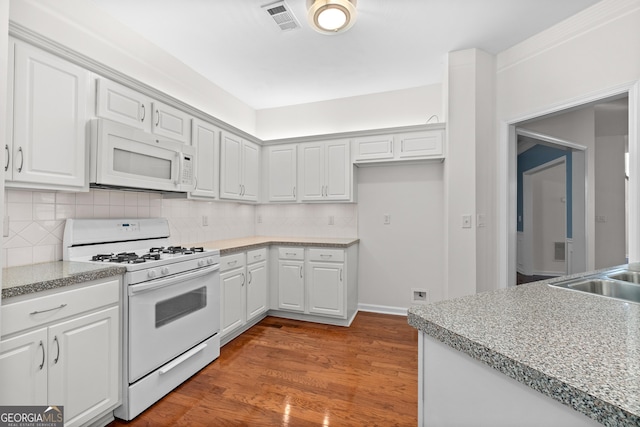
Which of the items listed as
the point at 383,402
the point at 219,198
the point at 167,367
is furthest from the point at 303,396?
the point at 219,198

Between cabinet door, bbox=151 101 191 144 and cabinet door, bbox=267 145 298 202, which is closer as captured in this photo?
cabinet door, bbox=151 101 191 144

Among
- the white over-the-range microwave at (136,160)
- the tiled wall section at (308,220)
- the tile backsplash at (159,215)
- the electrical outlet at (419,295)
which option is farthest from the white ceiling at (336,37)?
the electrical outlet at (419,295)

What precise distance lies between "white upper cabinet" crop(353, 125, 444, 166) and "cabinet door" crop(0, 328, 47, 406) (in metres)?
3.02

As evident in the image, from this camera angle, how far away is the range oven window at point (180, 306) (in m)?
1.97

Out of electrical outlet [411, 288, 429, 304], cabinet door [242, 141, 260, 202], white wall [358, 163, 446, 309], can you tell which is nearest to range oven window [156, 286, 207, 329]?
cabinet door [242, 141, 260, 202]

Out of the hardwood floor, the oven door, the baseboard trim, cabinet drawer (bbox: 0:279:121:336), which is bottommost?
the hardwood floor

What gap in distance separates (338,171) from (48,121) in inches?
101

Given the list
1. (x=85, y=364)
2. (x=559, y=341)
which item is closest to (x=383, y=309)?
Result: (x=85, y=364)

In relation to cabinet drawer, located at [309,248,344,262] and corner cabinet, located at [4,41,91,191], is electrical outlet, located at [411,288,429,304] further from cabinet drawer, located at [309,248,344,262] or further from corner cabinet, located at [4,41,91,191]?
corner cabinet, located at [4,41,91,191]

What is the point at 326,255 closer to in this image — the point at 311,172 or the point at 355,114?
the point at 311,172

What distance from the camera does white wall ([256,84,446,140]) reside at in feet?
11.6

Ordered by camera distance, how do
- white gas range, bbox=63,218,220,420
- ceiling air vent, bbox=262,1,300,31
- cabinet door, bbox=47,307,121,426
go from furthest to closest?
ceiling air vent, bbox=262,1,300,31, white gas range, bbox=63,218,220,420, cabinet door, bbox=47,307,121,426

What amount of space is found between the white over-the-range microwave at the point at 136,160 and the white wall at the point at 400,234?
2121mm

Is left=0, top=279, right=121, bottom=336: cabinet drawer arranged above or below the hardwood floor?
above
